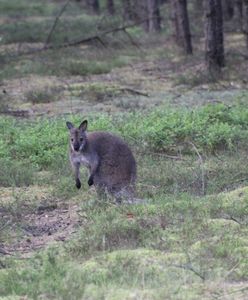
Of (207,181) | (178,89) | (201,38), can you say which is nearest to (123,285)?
(207,181)

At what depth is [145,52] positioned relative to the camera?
83.4 ft

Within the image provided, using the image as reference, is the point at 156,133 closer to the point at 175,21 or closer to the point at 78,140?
the point at 78,140

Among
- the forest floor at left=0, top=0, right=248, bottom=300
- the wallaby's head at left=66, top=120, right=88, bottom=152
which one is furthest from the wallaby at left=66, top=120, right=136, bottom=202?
the forest floor at left=0, top=0, right=248, bottom=300

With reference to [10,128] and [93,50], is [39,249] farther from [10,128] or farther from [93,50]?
[93,50]

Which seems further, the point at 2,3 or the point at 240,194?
the point at 2,3

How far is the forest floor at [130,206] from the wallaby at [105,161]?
0.70 feet

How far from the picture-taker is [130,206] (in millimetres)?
8289

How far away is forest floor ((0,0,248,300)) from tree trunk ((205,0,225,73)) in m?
0.43

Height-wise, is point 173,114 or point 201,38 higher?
point 173,114

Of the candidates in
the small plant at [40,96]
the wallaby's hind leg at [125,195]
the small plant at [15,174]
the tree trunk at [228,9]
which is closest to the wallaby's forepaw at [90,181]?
the wallaby's hind leg at [125,195]

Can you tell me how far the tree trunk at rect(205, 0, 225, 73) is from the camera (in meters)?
17.9

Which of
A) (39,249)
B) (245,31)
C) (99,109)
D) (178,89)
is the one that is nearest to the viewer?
(39,249)

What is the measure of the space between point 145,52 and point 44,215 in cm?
1713

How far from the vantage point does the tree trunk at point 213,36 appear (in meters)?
17.9
